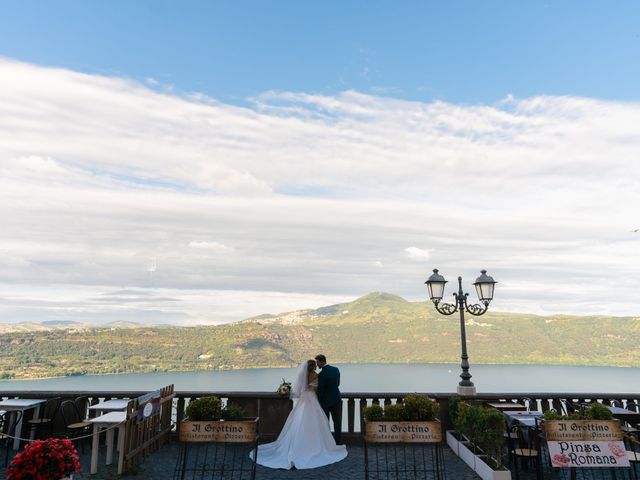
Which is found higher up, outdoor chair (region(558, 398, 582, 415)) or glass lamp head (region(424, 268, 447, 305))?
glass lamp head (region(424, 268, 447, 305))

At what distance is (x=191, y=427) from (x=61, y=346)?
142000mm

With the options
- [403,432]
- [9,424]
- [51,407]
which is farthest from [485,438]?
[9,424]

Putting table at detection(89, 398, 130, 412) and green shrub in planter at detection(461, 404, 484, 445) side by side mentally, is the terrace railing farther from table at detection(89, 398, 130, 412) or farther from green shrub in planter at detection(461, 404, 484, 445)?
green shrub in planter at detection(461, 404, 484, 445)

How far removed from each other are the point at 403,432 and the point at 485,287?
561 cm

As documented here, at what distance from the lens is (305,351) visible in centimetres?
16425

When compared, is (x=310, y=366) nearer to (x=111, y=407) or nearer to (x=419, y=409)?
(x=419, y=409)

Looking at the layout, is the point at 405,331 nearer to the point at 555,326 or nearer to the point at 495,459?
the point at 555,326

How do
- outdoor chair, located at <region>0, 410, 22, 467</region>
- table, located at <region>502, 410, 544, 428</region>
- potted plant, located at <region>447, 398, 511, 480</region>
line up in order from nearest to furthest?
potted plant, located at <region>447, 398, 511, 480</region> < table, located at <region>502, 410, 544, 428</region> < outdoor chair, located at <region>0, 410, 22, 467</region>

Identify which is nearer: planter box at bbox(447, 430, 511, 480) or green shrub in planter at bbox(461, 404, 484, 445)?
planter box at bbox(447, 430, 511, 480)

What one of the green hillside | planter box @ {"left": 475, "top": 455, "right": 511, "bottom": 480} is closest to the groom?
planter box @ {"left": 475, "top": 455, "right": 511, "bottom": 480}

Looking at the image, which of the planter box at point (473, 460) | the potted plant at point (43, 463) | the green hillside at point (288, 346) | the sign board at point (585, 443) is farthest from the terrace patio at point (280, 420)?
the green hillside at point (288, 346)

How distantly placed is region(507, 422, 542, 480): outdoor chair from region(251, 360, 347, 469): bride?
298 centimetres

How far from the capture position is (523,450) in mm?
Answer: 7258

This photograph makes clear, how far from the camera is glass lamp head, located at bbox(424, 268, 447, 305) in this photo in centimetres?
1121
